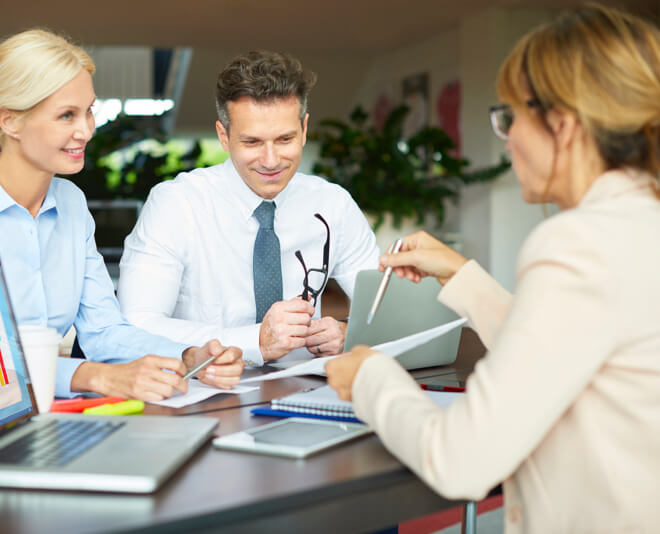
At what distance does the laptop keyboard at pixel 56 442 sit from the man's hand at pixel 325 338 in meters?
0.78

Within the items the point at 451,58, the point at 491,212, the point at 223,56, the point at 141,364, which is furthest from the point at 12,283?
the point at 223,56

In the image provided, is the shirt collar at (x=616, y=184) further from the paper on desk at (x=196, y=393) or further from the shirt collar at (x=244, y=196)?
the shirt collar at (x=244, y=196)

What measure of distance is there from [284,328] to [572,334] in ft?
3.15

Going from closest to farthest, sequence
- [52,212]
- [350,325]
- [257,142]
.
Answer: [350,325], [52,212], [257,142]

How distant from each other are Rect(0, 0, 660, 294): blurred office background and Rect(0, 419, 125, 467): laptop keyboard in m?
3.69

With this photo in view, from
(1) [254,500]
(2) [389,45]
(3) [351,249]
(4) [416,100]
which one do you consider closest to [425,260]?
(1) [254,500]

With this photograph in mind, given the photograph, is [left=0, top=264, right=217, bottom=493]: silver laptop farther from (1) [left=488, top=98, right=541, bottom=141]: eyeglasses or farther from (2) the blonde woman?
(1) [left=488, top=98, right=541, bottom=141]: eyeglasses

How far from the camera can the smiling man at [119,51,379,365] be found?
2000 mm

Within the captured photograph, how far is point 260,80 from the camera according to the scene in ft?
6.68

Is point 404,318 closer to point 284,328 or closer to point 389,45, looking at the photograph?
point 284,328

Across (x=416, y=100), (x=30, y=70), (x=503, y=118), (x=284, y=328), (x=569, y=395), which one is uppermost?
(x=416, y=100)

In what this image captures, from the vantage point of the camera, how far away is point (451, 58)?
23.1 ft

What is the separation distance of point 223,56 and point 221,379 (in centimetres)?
763

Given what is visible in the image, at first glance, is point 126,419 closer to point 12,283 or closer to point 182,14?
point 12,283
